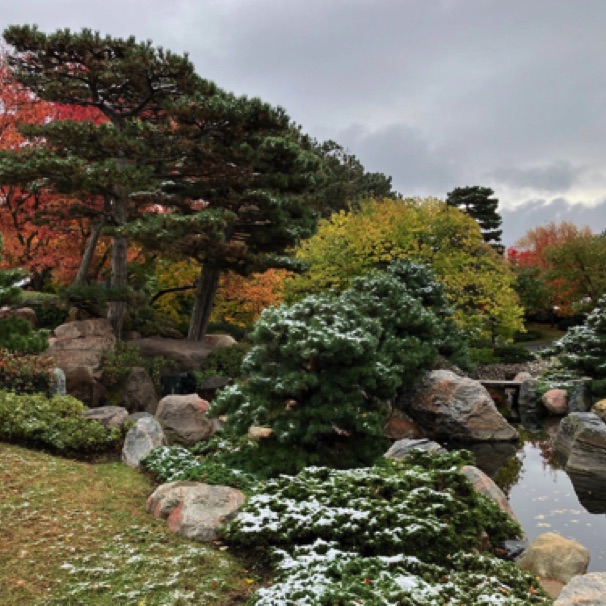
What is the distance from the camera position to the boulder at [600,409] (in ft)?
49.6

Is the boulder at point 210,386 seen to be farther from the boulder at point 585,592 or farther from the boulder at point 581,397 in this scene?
the boulder at point 585,592

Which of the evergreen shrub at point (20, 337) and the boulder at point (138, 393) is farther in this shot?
the boulder at point (138, 393)

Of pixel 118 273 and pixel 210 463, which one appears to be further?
pixel 118 273

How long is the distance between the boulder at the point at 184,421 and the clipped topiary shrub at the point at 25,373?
7.73ft

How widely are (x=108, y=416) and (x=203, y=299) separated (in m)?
8.15

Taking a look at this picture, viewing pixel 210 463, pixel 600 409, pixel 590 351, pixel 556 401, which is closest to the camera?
pixel 210 463

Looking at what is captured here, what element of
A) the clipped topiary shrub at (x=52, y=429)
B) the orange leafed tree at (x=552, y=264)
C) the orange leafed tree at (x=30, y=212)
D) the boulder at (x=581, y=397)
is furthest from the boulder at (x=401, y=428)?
the orange leafed tree at (x=552, y=264)

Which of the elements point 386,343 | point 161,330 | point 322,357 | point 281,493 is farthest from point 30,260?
point 281,493

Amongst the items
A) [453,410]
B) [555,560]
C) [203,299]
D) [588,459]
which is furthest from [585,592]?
[203,299]

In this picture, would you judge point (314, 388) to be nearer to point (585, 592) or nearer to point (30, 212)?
point (585, 592)

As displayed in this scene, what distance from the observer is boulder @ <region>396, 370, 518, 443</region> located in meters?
13.1

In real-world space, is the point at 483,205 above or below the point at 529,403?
above

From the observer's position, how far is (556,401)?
703 inches

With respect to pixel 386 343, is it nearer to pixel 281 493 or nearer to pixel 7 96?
pixel 281 493
